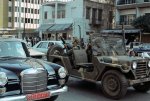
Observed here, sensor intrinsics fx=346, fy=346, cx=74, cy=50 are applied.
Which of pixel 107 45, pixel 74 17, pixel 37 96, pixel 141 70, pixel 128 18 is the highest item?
pixel 74 17

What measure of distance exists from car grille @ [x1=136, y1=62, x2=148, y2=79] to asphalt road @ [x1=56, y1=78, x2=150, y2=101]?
0.68m

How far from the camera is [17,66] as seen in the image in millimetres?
7219

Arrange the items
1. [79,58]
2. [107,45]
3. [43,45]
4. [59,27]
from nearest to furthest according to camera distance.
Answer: [107,45]
[79,58]
[43,45]
[59,27]

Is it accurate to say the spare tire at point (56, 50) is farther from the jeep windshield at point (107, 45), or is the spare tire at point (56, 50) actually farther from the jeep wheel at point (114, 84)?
the jeep wheel at point (114, 84)

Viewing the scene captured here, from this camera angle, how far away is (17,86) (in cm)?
698

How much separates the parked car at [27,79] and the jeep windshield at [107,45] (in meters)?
3.23

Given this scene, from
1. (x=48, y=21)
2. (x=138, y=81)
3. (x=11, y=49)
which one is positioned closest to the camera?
(x=11, y=49)

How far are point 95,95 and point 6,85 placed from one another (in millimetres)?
4016

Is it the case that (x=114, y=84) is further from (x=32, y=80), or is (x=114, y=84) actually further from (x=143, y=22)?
(x=143, y=22)

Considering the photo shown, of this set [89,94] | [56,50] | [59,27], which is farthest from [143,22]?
[89,94]

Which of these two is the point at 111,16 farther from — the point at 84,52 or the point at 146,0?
the point at 84,52

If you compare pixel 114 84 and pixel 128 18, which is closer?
pixel 114 84

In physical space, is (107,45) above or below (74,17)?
below

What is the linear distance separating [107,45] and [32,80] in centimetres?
471
